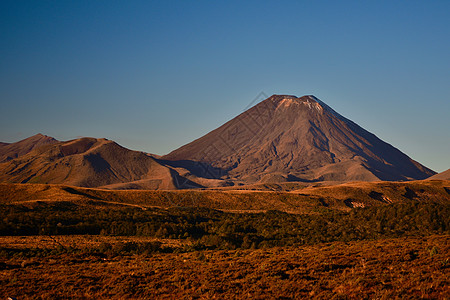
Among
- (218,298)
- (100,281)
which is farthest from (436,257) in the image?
(100,281)

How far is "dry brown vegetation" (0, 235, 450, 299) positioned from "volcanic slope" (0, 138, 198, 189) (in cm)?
12761

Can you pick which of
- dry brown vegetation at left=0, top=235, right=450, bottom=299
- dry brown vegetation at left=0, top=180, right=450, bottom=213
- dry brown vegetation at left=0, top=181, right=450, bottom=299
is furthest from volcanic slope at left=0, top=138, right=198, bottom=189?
dry brown vegetation at left=0, top=235, right=450, bottom=299

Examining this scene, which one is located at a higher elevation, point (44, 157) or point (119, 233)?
point (44, 157)

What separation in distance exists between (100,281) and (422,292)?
1130cm

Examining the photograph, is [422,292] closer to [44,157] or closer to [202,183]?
[202,183]

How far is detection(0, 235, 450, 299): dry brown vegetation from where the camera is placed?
44.4 ft

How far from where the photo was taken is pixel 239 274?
1667 centimetres

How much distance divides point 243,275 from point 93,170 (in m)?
165

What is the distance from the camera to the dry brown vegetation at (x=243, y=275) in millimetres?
13523

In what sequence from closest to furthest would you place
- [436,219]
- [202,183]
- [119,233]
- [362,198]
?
1. [119,233]
2. [436,219]
3. [362,198]
4. [202,183]

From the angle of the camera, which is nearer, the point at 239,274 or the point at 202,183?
the point at 239,274

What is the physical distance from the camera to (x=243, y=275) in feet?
54.3

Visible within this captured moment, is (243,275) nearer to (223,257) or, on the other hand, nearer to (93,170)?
(223,257)

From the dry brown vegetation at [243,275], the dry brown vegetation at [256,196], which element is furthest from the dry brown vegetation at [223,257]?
the dry brown vegetation at [256,196]
